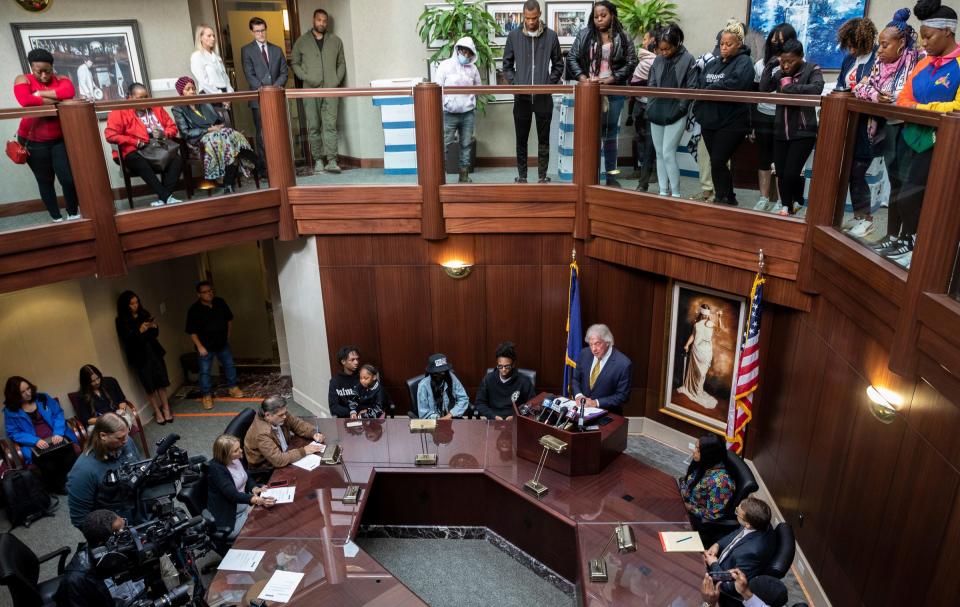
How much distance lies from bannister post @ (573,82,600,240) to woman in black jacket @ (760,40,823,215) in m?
1.67

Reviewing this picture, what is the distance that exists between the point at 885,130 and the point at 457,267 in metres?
4.38

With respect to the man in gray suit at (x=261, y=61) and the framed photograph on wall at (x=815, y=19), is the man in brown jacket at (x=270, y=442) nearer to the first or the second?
the man in gray suit at (x=261, y=61)

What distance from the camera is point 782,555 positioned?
4398 mm

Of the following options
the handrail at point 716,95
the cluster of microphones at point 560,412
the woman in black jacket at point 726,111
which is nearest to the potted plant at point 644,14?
the handrail at point 716,95

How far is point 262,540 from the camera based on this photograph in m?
4.97

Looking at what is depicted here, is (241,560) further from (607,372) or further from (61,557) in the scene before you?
(607,372)

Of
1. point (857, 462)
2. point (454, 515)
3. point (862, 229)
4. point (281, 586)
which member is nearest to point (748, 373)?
point (857, 462)

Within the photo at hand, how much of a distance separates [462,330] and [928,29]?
5.21 m

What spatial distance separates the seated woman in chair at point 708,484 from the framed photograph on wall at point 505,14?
580 centimetres

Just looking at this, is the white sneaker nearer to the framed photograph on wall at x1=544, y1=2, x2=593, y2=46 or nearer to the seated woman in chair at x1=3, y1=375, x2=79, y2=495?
the framed photograph on wall at x1=544, y1=2, x2=593, y2=46

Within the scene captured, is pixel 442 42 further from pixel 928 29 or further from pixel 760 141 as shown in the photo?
pixel 928 29

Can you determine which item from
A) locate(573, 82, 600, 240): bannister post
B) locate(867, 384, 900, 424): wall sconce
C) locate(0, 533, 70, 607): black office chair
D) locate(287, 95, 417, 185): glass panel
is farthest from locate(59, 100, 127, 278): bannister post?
locate(867, 384, 900, 424): wall sconce

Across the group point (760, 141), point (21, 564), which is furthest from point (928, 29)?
point (21, 564)

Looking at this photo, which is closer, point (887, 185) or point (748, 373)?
point (887, 185)
